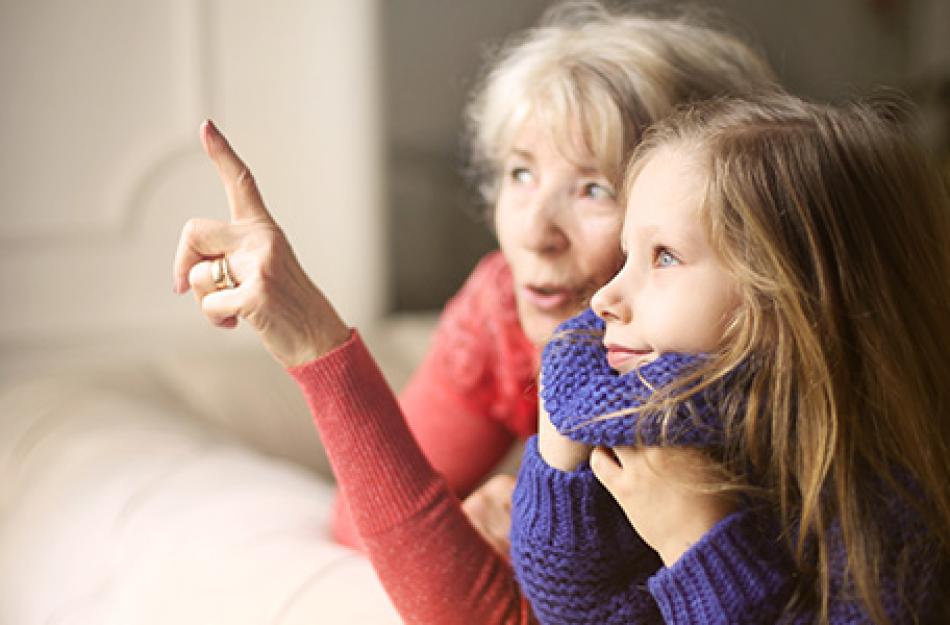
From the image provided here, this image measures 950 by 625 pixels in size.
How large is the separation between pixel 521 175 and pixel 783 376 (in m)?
0.40

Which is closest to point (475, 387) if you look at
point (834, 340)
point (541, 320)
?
point (541, 320)

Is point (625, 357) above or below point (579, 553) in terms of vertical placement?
above

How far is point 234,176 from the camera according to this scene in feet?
2.45

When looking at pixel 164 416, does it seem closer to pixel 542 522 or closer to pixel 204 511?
pixel 204 511

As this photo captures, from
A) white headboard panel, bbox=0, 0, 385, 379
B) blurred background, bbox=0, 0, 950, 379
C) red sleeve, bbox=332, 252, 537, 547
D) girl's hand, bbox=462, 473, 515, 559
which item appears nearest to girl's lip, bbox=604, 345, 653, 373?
girl's hand, bbox=462, 473, 515, 559

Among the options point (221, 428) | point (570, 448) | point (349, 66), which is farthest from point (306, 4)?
point (570, 448)

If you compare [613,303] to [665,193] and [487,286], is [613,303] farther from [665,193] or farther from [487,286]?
[487,286]

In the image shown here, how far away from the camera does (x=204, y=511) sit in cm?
→ 101

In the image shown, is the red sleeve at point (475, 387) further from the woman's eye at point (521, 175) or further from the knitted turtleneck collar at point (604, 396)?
the knitted turtleneck collar at point (604, 396)

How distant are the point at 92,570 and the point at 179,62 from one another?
43.4 inches

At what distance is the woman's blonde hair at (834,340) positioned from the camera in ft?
1.95

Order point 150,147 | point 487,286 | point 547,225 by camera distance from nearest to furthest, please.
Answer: point 547,225
point 487,286
point 150,147

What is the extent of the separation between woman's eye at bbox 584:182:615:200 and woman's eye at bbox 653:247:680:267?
10.2 inches

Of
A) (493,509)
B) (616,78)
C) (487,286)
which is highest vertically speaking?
(616,78)
